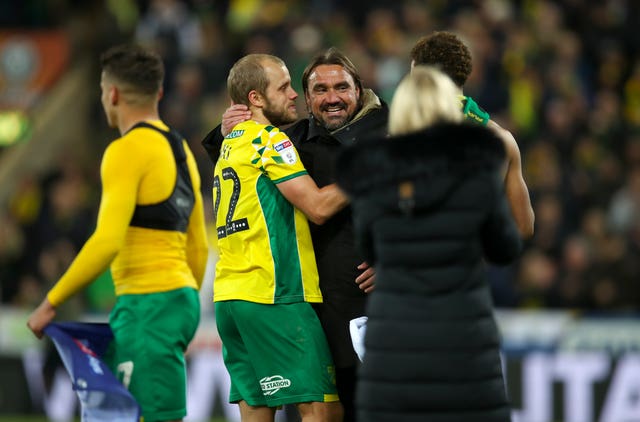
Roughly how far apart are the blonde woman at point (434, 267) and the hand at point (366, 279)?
3.26 ft

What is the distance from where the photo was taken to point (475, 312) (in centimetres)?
462

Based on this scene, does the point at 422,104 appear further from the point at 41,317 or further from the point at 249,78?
the point at 41,317

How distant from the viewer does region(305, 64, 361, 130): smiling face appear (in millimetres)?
5812

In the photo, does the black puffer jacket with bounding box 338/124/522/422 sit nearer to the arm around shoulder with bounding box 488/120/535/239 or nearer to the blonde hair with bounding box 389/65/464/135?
the blonde hair with bounding box 389/65/464/135

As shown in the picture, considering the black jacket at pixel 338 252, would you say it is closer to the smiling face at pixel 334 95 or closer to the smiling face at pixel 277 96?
the smiling face at pixel 334 95

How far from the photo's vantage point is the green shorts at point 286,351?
5.62 meters

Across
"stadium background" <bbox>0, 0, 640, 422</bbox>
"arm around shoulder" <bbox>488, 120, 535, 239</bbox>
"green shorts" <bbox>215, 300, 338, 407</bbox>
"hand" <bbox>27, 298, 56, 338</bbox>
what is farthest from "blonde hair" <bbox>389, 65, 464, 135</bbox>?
"stadium background" <bbox>0, 0, 640, 422</bbox>

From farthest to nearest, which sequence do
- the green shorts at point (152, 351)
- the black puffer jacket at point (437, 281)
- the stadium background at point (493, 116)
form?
the stadium background at point (493, 116) < the green shorts at point (152, 351) < the black puffer jacket at point (437, 281)

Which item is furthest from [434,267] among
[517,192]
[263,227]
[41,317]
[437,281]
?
[41,317]

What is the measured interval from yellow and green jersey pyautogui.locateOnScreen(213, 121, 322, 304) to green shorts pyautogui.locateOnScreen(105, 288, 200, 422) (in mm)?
671

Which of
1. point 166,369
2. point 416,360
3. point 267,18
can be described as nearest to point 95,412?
point 166,369

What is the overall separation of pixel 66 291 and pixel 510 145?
7.48 ft

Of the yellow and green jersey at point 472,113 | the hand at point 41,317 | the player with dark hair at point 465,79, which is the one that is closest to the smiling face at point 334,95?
the player with dark hair at point 465,79

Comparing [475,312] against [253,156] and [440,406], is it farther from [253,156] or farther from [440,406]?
[253,156]
